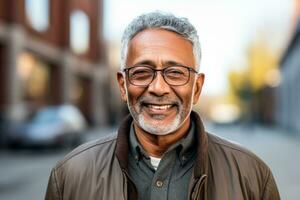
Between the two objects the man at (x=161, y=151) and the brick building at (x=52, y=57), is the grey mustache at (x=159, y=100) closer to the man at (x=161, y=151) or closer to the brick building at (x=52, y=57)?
the man at (x=161, y=151)

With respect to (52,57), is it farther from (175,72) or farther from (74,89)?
(175,72)

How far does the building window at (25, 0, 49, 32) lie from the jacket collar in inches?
1041

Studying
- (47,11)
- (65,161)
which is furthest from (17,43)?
(65,161)

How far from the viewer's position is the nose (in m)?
2.32

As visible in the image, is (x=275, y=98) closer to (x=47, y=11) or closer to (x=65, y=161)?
(x=47, y=11)

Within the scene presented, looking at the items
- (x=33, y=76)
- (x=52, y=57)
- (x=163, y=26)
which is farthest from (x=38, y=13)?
(x=163, y=26)

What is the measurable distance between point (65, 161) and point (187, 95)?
59cm

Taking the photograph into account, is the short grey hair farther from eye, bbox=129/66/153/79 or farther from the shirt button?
the shirt button

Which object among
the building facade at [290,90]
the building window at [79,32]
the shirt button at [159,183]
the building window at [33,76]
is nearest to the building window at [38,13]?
the building window at [33,76]

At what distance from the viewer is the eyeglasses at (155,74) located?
2344 millimetres

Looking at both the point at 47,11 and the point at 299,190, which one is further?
the point at 47,11

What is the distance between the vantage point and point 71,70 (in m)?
36.9

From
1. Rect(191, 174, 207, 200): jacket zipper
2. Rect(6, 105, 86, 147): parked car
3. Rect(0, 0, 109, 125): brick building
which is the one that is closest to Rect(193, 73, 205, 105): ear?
Rect(191, 174, 207, 200): jacket zipper

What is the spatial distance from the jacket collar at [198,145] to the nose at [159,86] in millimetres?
255
